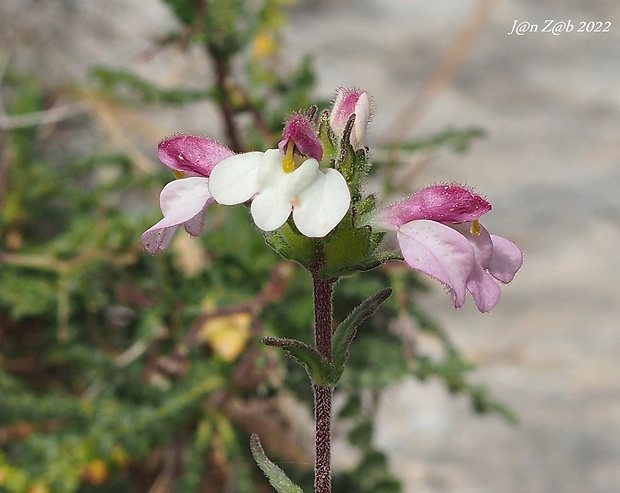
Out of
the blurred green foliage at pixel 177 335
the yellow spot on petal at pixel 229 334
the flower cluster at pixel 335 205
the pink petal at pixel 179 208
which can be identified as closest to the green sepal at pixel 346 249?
the flower cluster at pixel 335 205

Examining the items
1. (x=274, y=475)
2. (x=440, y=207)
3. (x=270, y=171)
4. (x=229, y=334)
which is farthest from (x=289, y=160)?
(x=229, y=334)

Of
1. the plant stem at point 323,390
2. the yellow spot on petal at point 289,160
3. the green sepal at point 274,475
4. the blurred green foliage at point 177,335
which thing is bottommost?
the blurred green foliage at point 177,335

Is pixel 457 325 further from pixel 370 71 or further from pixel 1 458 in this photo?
pixel 1 458

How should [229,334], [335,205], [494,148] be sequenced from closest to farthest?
1. [335,205]
2. [229,334]
3. [494,148]

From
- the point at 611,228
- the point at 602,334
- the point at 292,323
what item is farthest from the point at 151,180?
the point at 611,228

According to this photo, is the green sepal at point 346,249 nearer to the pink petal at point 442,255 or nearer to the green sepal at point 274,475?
the pink petal at point 442,255

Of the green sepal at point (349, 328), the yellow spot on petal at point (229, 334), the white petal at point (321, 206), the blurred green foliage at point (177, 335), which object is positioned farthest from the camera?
the yellow spot on petal at point (229, 334)

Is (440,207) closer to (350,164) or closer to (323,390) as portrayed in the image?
(350,164)
